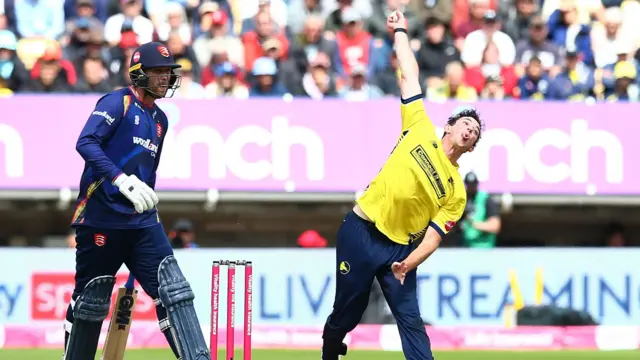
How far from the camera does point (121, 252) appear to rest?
8.55m

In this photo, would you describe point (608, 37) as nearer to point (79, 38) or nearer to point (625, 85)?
point (625, 85)

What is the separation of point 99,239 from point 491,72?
8771mm

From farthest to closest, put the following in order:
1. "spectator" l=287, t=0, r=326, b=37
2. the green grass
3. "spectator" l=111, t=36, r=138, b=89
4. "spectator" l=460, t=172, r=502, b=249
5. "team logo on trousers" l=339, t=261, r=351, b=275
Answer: "spectator" l=287, t=0, r=326, b=37
"spectator" l=111, t=36, r=138, b=89
"spectator" l=460, t=172, r=502, b=249
the green grass
"team logo on trousers" l=339, t=261, r=351, b=275

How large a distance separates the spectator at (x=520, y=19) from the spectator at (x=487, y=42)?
0.85 feet

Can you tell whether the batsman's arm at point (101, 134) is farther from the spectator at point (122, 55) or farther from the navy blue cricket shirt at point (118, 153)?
the spectator at point (122, 55)

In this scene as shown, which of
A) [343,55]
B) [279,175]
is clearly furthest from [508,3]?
[279,175]

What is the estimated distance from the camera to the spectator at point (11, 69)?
15.3 metres

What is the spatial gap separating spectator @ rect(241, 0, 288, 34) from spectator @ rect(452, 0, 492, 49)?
223 centimetres

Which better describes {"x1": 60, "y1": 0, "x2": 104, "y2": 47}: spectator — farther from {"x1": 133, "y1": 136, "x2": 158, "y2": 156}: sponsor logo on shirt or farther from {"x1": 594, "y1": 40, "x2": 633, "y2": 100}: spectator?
{"x1": 133, "y1": 136, "x2": 158, "y2": 156}: sponsor logo on shirt

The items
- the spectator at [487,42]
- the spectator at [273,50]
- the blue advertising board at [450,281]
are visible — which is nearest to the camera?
the blue advertising board at [450,281]

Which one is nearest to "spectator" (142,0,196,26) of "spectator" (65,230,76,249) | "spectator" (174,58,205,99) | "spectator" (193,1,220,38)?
"spectator" (193,1,220,38)

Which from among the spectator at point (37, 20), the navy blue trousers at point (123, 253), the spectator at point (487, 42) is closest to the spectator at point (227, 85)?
the spectator at point (37, 20)

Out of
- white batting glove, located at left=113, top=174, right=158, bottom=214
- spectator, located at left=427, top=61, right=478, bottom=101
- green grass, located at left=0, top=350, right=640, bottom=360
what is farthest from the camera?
spectator, located at left=427, top=61, right=478, bottom=101

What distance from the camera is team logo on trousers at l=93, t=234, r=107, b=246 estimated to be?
27.8 ft
